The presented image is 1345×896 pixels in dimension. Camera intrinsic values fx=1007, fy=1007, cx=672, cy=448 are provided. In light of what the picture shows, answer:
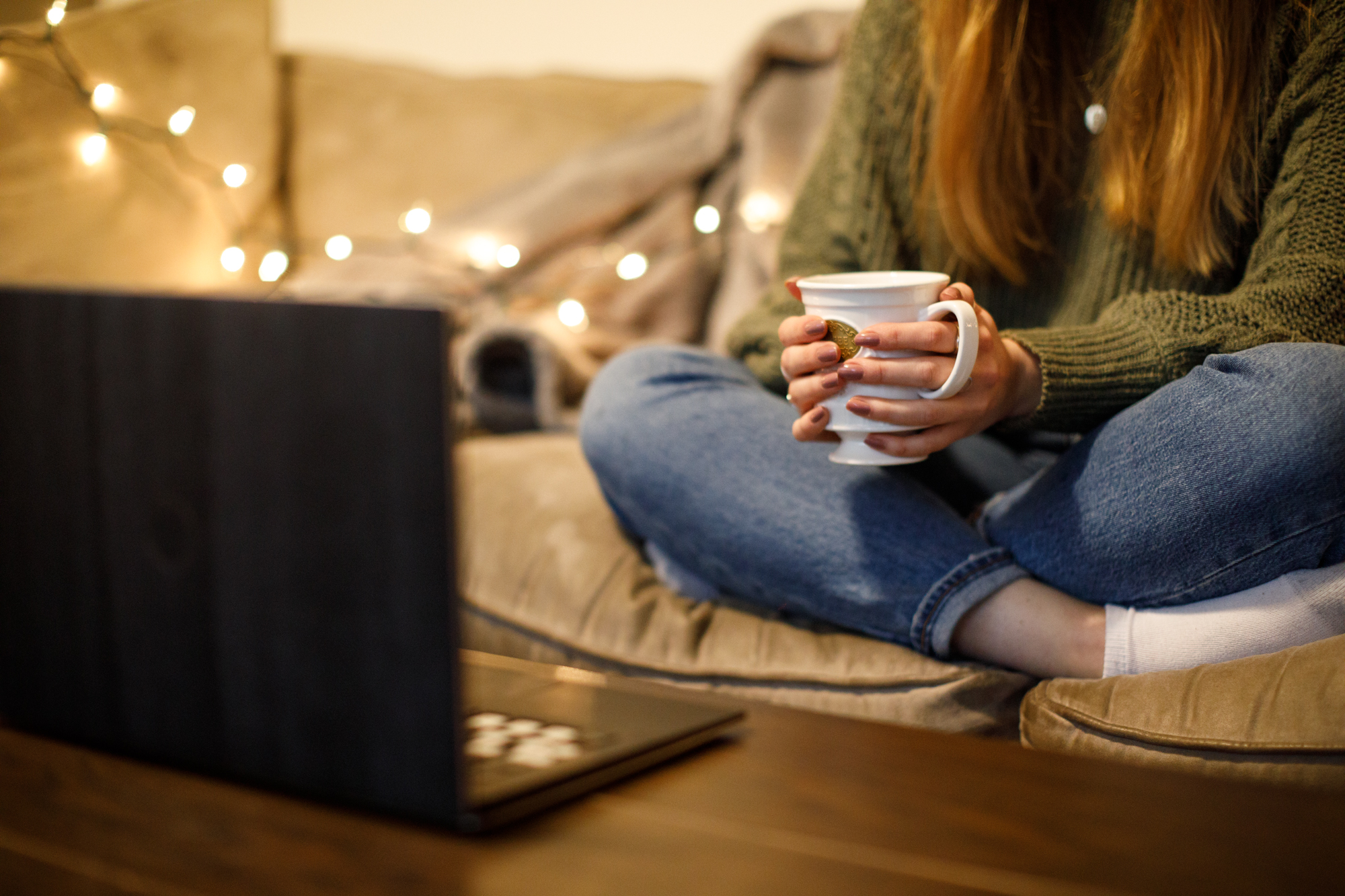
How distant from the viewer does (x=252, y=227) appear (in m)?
1.76

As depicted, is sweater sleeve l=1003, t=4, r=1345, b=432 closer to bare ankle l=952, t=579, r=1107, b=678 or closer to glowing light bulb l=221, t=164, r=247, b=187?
bare ankle l=952, t=579, r=1107, b=678

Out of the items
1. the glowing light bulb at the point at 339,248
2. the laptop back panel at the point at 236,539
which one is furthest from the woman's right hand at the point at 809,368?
the glowing light bulb at the point at 339,248

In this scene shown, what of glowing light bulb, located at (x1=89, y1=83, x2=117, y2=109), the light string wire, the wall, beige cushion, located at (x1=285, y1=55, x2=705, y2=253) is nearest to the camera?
the light string wire

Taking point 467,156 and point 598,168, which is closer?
point 598,168

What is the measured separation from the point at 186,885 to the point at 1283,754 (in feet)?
1.83

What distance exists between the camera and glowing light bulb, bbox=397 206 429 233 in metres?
1.64

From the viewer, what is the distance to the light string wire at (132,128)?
98 centimetres

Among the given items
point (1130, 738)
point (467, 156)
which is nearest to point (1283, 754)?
point (1130, 738)

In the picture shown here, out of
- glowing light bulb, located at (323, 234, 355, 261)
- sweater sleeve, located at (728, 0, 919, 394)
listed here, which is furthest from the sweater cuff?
glowing light bulb, located at (323, 234, 355, 261)

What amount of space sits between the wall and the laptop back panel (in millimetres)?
1603

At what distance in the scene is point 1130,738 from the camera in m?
0.61

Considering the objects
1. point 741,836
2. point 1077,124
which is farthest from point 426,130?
point 741,836

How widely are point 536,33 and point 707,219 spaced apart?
76 centimetres

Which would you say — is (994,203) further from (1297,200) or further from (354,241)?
(354,241)
